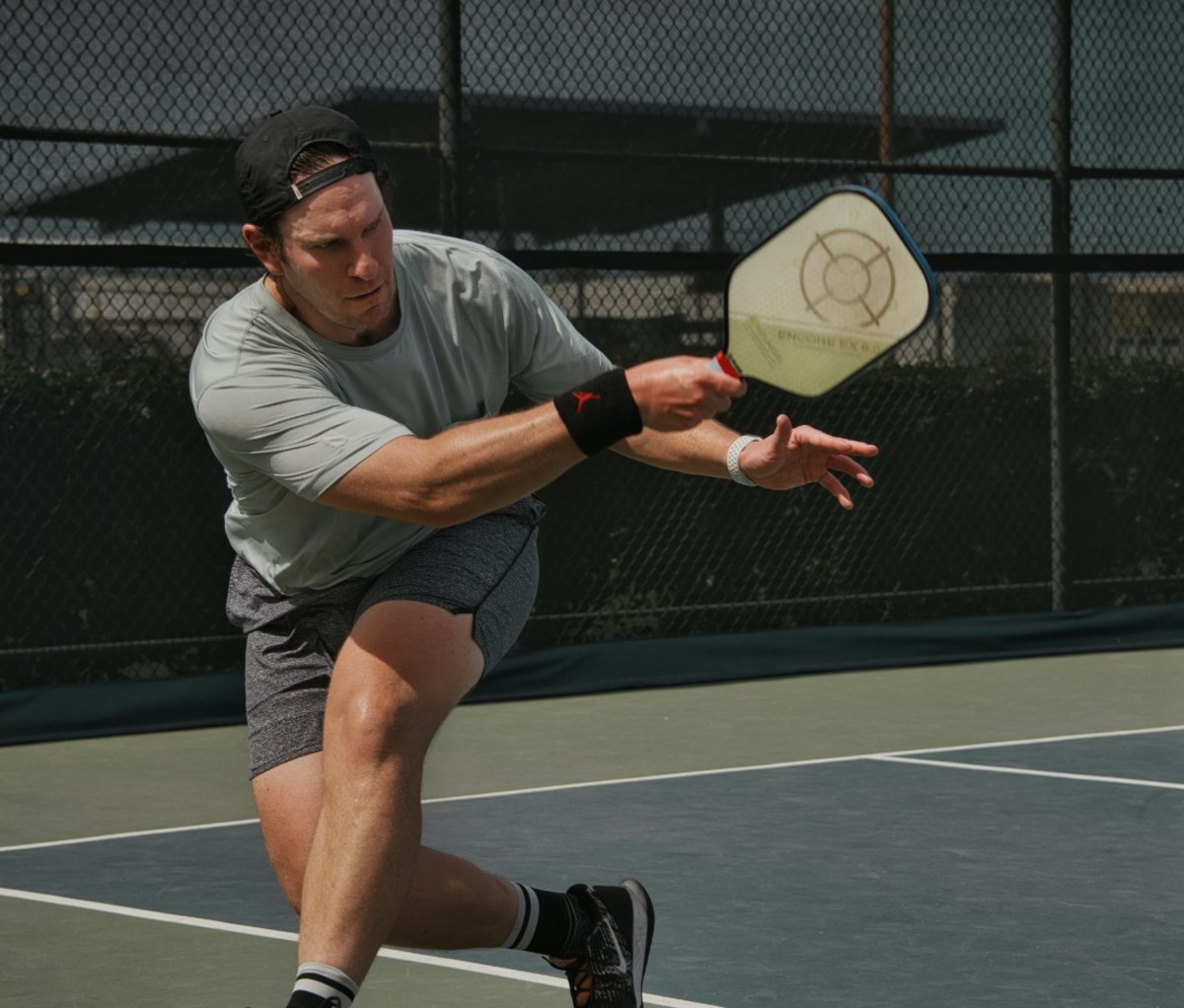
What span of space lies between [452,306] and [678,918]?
151 centimetres

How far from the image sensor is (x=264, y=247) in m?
2.97

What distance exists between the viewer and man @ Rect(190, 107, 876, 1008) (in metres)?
2.72

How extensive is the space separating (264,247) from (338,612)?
60 centimetres

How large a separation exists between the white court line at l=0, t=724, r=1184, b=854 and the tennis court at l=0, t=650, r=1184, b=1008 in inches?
0.8

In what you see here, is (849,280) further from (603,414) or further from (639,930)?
(639,930)

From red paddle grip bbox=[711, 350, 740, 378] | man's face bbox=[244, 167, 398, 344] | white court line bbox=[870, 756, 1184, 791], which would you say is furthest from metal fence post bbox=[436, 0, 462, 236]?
red paddle grip bbox=[711, 350, 740, 378]

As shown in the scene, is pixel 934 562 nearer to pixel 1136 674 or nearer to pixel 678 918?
pixel 1136 674

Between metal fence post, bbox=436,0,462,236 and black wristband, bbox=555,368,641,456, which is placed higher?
metal fence post, bbox=436,0,462,236

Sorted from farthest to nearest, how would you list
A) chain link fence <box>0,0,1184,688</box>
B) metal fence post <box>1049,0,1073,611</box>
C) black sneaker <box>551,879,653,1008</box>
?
1. metal fence post <box>1049,0,1073,611</box>
2. chain link fence <box>0,0,1184,688</box>
3. black sneaker <box>551,879,653,1008</box>

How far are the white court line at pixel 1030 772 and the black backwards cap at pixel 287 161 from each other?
337 cm

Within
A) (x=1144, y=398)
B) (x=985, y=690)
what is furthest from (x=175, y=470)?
(x=1144, y=398)

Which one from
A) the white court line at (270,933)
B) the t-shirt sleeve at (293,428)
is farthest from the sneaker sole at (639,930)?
the t-shirt sleeve at (293,428)

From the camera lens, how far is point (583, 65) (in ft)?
24.3

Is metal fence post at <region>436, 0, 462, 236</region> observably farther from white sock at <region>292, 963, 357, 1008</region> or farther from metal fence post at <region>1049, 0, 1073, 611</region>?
white sock at <region>292, 963, 357, 1008</region>
